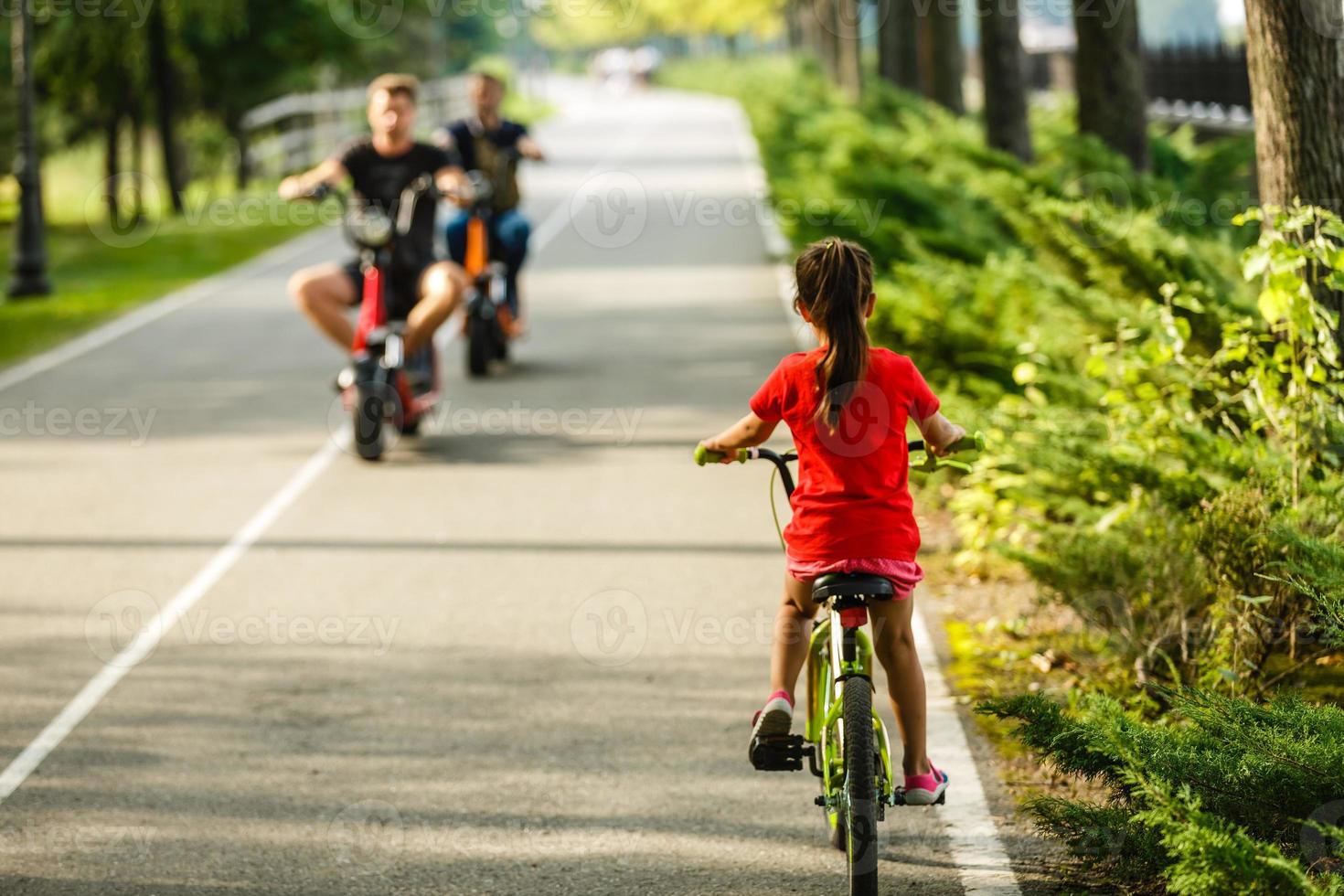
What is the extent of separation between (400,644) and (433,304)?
4103 millimetres

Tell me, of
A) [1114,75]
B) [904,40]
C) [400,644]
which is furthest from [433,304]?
[904,40]

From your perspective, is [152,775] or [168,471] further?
[168,471]

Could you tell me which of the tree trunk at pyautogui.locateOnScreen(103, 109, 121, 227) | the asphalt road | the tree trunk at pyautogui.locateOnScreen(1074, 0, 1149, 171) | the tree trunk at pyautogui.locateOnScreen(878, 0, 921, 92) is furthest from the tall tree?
the tree trunk at pyautogui.locateOnScreen(103, 109, 121, 227)

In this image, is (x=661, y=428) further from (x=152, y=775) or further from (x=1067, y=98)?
(x=1067, y=98)

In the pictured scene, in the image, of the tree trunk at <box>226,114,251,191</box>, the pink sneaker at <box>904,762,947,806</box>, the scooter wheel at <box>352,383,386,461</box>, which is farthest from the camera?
the tree trunk at <box>226,114,251,191</box>

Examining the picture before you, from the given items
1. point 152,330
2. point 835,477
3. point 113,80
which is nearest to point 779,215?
point 152,330

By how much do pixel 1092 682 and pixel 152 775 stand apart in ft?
10.8

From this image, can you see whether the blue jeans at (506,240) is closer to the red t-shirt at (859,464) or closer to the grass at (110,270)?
the grass at (110,270)

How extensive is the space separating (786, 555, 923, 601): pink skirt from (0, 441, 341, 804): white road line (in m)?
2.89

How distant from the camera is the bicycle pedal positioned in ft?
17.8

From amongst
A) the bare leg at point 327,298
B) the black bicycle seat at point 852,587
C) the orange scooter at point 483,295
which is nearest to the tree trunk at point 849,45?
the orange scooter at point 483,295

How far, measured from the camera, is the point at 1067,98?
27094 millimetres

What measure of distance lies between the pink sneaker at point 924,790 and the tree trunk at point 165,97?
28361 millimetres

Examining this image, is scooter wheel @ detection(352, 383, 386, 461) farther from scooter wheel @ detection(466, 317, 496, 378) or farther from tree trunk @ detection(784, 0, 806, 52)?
tree trunk @ detection(784, 0, 806, 52)
